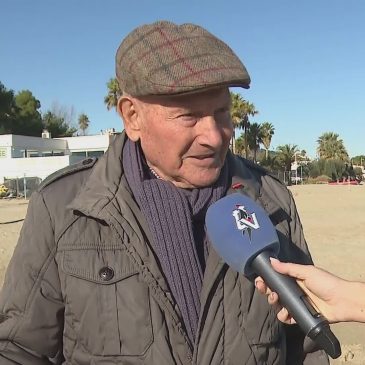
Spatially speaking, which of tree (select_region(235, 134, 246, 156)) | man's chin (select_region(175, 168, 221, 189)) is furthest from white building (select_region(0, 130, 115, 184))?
man's chin (select_region(175, 168, 221, 189))

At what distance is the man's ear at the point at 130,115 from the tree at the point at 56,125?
67.2 metres

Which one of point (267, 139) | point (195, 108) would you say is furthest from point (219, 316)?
point (267, 139)

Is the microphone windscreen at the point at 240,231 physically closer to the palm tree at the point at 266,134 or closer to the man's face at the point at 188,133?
the man's face at the point at 188,133

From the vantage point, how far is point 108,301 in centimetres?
190

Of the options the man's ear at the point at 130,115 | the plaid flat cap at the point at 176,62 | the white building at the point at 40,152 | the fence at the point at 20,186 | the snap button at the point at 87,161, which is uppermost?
the white building at the point at 40,152

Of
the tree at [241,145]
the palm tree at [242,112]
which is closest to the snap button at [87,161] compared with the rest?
the palm tree at [242,112]

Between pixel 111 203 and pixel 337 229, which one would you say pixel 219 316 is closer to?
pixel 111 203

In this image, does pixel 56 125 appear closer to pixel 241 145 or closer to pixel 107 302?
pixel 241 145

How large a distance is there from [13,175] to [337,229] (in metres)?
34.5

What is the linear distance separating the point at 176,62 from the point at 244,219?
58 cm

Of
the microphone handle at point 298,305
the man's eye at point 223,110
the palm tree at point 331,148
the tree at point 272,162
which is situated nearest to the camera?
the microphone handle at point 298,305

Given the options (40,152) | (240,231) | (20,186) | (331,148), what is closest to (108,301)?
(240,231)

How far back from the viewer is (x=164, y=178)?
7.00ft

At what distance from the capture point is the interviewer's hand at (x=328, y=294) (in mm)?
1666
